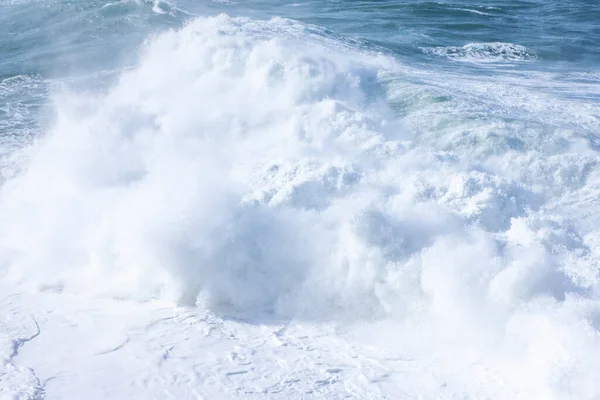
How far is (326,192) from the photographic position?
9953 mm

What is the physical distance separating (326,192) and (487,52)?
1068 cm

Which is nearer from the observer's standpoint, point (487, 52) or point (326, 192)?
point (326, 192)

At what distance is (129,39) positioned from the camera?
19156 millimetres

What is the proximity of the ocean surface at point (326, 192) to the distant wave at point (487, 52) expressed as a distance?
3.17 feet

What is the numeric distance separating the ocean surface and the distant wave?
3.17 feet

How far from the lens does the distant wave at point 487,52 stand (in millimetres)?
18141

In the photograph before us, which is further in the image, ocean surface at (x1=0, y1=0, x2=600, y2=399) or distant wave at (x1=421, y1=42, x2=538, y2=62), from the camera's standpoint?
distant wave at (x1=421, y1=42, x2=538, y2=62)


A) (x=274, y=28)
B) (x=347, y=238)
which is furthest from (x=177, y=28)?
(x=347, y=238)

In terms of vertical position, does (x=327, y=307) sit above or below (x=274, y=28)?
below

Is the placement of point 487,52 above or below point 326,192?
above

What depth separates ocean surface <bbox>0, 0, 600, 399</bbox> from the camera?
8062 mm

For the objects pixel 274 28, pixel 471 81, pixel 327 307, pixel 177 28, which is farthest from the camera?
pixel 177 28

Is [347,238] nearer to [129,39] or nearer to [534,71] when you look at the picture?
[534,71]

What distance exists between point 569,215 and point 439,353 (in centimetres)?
349
